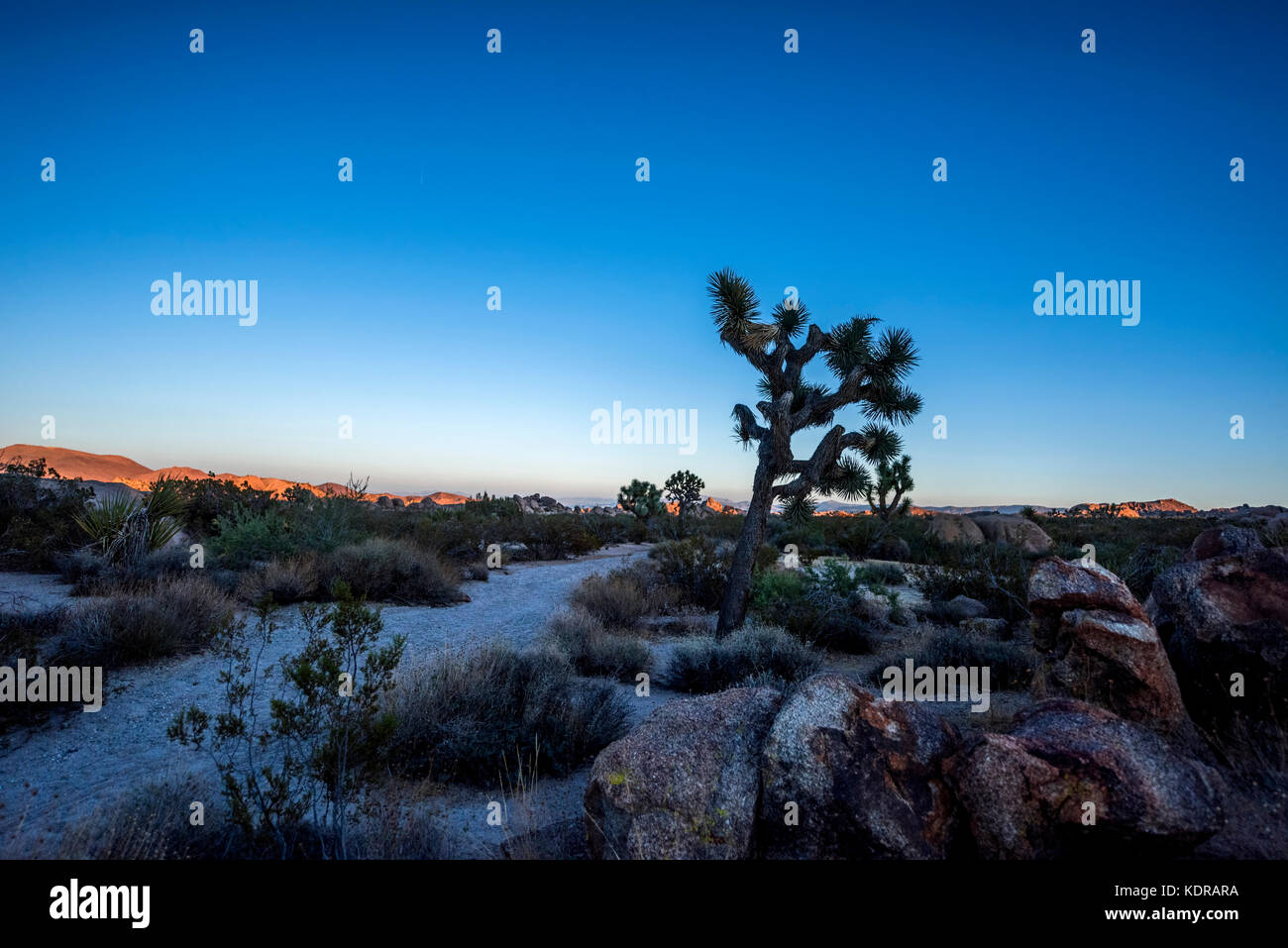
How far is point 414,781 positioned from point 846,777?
341 centimetres

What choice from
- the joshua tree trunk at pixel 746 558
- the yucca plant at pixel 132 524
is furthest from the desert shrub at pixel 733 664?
the yucca plant at pixel 132 524

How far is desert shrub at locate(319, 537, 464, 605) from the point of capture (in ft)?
41.0

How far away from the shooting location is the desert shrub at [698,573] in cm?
1367

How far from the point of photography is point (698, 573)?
1418cm

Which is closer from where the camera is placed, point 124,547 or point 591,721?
point 591,721

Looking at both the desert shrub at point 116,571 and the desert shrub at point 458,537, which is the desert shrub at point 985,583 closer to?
the desert shrub at point 458,537

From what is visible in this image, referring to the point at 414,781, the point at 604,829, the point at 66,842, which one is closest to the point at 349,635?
the point at 414,781

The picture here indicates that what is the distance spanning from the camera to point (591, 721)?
5727mm

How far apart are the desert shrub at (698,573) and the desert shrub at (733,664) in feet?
16.7

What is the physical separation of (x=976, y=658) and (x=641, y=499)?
35271 mm

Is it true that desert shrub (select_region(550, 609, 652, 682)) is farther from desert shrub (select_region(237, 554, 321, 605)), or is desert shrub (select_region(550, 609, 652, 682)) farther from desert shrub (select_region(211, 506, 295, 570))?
desert shrub (select_region(211, 506, 295, 570))

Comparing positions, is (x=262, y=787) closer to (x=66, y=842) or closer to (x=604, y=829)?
(x=66, y=842)
